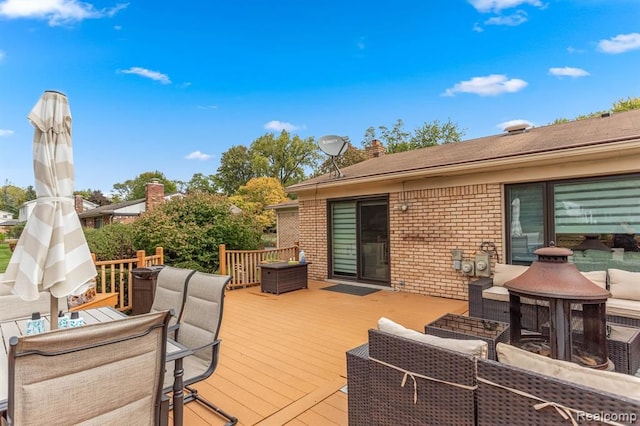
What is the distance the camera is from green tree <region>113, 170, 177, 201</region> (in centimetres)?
4616

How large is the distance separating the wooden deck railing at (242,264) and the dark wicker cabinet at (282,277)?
72 cm

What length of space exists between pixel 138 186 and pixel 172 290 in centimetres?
5132

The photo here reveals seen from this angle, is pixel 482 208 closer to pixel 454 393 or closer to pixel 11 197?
pixel 454 393

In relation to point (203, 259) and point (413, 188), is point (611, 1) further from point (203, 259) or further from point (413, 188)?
point (203, 259)

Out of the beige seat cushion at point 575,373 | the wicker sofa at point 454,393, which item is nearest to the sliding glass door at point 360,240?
the wicker sofa at point 454,393

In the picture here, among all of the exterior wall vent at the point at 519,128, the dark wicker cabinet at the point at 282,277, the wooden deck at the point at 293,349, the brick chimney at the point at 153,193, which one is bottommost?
the wooden deck at the point at 293,349

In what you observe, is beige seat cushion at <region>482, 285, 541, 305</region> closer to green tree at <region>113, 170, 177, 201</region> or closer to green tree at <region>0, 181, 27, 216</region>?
green tree at <region>113, 170, 177, 201</region>

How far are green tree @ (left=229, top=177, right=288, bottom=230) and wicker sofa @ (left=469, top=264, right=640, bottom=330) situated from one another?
20354mm

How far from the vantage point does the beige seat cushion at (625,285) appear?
4.04 metres

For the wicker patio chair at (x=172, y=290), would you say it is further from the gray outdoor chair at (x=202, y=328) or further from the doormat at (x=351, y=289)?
the doormat at (x=351, y=289)

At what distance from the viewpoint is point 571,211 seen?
532 centimetres

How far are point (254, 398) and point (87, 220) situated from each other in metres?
26.4

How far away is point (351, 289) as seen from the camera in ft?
24.8

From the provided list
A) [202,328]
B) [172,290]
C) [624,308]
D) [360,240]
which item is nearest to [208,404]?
[202,328]
